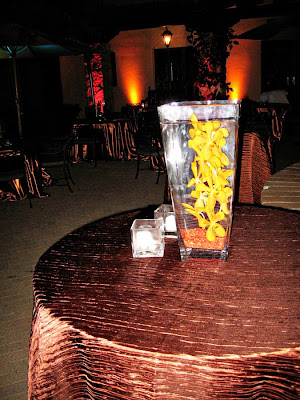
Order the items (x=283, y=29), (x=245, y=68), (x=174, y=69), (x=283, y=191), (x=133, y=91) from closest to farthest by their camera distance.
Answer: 1. (x=283, y=191)
2. (x=283, y=29)
3. (x=245, y=68)
4. (x=174, y=69)
5. (x=133, y=91)

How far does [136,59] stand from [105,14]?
195cm

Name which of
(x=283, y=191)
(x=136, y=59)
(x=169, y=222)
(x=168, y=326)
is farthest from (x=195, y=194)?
(x=136, y=59)

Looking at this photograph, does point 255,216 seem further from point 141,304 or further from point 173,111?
point 141,304

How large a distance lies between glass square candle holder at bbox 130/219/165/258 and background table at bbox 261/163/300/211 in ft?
3.26

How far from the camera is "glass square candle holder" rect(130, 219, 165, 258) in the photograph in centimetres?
115

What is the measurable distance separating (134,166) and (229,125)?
19.8 ft

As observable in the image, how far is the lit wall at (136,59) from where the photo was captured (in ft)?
40.1

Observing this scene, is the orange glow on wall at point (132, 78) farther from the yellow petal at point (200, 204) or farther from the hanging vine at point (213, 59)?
the yellow petal at point (200, 204)

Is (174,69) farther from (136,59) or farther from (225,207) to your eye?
(225,207)

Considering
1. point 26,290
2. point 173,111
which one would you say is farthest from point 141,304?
point 26,290

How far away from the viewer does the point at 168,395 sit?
784 mm

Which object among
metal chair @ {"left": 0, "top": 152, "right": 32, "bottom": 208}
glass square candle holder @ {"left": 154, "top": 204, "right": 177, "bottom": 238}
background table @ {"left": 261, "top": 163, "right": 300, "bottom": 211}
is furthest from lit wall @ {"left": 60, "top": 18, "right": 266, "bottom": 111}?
glass square candle holder @ {"left": 154, "top": 204, "right": 177, "bottom": 238}

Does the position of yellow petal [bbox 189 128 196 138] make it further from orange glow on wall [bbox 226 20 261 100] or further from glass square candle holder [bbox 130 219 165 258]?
orange glow on wall [bbox 226 20 261 100]

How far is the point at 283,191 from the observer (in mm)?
2168
